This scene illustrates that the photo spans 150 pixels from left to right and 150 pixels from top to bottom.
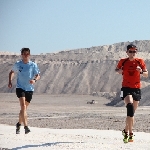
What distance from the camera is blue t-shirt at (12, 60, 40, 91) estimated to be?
11.2m

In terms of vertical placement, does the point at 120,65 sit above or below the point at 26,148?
above

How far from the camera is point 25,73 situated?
36.8 ft

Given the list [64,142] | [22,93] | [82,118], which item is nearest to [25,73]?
[22,93]

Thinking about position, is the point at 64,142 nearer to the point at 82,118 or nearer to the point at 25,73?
the point at 25,73

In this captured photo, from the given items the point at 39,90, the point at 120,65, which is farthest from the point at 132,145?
the point at 39,90

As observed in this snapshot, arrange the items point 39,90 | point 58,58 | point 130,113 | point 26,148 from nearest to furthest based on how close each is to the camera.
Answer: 1. point 26,148
2. point 130,113
3. point 39,90
4. point 58,58

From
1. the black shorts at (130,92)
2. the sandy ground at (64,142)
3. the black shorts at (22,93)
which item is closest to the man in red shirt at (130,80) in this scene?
the black shorts at (130,92)

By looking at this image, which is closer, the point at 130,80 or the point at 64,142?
the point at 130,80

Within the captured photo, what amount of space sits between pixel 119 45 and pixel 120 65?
183187mm

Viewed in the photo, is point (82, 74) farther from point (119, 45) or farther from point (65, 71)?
point (119, 45)

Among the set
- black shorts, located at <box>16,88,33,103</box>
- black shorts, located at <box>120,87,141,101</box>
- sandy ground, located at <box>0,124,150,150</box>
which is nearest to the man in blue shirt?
black shorts, located at <box>16,88,33,103</box>

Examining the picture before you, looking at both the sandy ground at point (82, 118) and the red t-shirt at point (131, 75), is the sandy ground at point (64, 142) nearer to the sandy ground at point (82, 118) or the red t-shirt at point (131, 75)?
the red t-shirt at point (131, 75)

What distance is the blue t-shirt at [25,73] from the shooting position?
442 inches

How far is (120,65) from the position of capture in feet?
33.1
